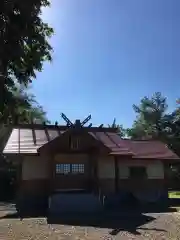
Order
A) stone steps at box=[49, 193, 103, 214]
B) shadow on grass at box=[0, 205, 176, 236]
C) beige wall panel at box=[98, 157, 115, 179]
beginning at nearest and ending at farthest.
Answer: shadow on grass at box=[0, 205, 176, 236]
stone steps at box=[49, 193, 103, 214]
beige wall panel at box=[98, 157, 115, 179]

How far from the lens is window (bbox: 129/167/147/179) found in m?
27.9

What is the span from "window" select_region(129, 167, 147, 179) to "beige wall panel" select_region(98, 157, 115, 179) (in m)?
2.80

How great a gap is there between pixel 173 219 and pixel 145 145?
14597 millimetres

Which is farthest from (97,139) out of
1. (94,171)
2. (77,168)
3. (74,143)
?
(77,168)

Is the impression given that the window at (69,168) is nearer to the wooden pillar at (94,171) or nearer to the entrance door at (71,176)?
the entrance door at (71,176)

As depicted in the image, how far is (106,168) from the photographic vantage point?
25.5 metres

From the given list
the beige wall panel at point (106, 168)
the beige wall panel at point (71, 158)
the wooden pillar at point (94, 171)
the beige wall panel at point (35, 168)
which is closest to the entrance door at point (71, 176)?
the beige wall panel at point (71, 158)

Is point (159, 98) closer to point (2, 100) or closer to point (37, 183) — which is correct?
point (37, 183)

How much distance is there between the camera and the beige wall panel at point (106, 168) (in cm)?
2519

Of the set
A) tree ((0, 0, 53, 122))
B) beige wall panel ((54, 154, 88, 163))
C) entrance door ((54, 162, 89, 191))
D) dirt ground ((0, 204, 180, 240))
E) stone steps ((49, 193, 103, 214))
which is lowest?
dirt ground ((0, 204, 180, 240))

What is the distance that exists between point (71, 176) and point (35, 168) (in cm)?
272

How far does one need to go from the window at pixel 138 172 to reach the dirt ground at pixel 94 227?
28.5 feet

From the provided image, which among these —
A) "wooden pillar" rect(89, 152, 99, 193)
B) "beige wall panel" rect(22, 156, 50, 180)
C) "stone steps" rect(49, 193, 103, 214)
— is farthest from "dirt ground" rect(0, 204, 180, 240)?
"wooden pillar" rect(89, 152, 99, 193)

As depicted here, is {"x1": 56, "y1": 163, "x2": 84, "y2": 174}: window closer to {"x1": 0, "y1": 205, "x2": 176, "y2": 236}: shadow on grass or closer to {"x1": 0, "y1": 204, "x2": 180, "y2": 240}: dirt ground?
{"x1": 0, "y1": 205, "x2": 176, "y2": 236}: shadow on grass
